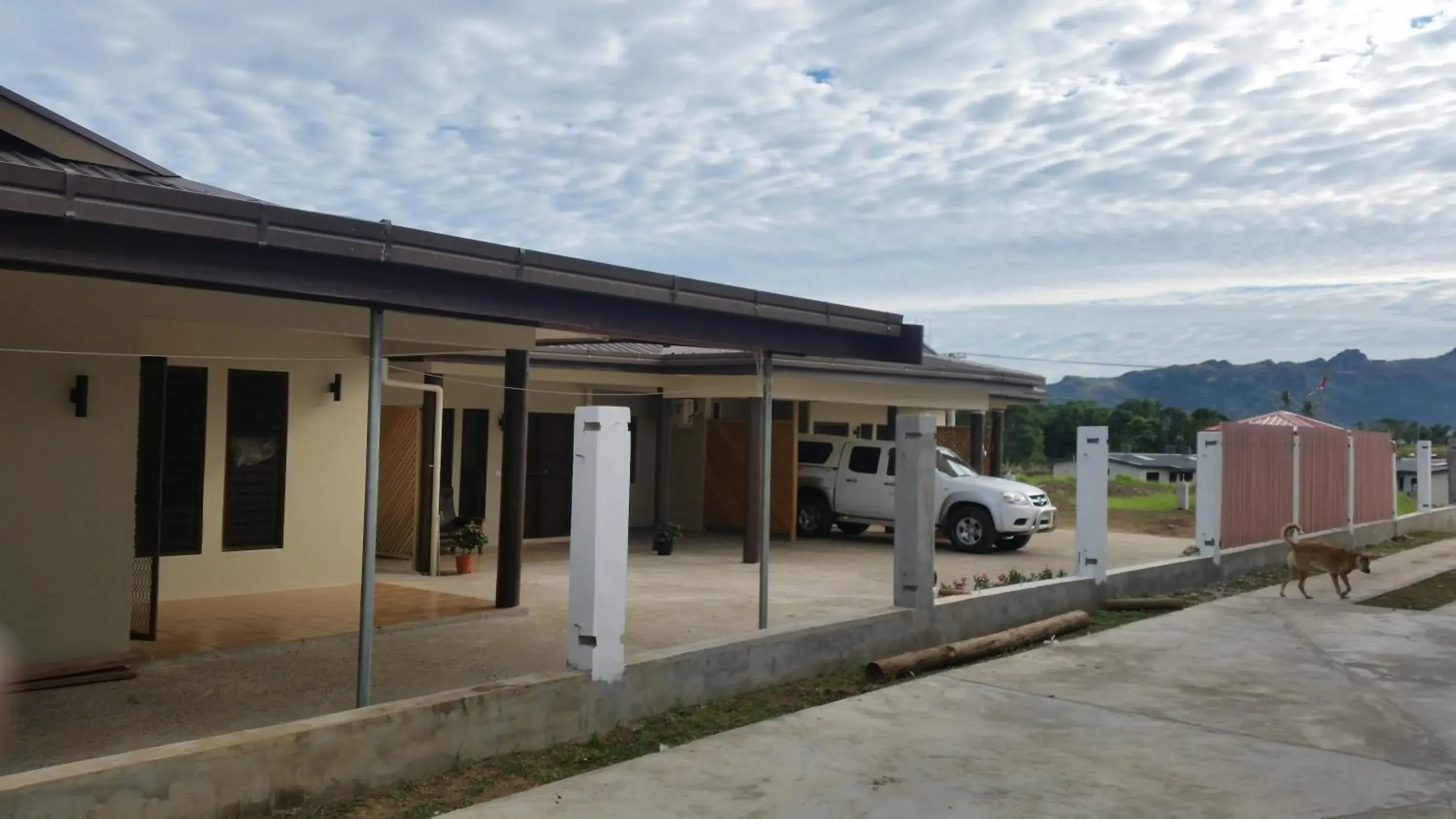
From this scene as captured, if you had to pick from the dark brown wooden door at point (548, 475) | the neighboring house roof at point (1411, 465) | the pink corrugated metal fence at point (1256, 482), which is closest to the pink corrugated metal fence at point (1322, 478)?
the pink corrugated metal fence at point (1256, 482)

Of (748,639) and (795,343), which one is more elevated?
(795,343)

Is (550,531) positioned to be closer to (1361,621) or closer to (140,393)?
Answer: (140,393)

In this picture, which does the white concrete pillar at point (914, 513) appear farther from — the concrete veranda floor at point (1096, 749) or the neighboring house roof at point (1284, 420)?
the neighboring house roof at point (1284, 420)

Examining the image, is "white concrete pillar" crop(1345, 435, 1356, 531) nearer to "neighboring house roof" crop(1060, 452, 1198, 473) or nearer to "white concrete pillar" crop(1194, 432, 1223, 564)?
"white concrete pillar" crop(1194, 432, 1223, 564)

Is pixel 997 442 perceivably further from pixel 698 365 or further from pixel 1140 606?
pixel 1140 606

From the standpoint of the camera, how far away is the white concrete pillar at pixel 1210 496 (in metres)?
14.6

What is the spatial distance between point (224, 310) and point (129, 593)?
80.4 inches

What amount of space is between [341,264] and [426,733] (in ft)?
7.66

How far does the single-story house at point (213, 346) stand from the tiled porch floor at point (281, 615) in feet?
0.86

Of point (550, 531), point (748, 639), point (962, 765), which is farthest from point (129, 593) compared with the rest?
point (550, 531)

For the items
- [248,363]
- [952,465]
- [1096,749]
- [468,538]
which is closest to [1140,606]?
[952,465]

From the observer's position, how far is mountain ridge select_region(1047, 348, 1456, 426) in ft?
582

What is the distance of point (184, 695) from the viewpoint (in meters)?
7.12

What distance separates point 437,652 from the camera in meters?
8.63
